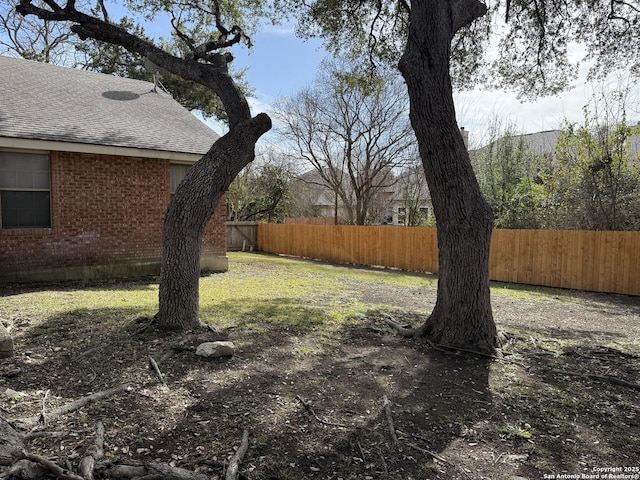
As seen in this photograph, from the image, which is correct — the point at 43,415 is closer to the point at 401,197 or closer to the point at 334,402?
the point at 334,402

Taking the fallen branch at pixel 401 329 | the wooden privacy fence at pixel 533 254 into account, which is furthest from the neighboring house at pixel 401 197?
the fallen branch at pixel 401 329

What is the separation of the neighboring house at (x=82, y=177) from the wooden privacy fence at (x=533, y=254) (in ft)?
20.0

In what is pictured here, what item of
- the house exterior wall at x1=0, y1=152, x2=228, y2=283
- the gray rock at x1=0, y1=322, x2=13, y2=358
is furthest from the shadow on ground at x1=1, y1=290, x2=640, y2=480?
the house exterior wall at x1=0, y1=152, x2=228, y2=283

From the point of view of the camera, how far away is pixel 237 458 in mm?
2750

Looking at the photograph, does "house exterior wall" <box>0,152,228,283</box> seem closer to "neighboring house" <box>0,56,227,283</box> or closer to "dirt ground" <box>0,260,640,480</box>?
"neighboring house" <box>0,56,227,283</box>

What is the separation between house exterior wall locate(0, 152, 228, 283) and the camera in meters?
9.42

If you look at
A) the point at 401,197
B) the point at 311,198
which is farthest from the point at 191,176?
the point at 311,198

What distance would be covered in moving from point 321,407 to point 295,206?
2815cm

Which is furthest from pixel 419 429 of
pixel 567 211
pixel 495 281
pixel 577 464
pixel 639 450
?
pixel 567 211

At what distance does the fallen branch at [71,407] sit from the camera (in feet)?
10.2

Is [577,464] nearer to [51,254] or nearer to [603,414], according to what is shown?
[603,414]

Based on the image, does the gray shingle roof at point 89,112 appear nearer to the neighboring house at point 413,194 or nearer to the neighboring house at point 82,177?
the neighboring house at point 82,177

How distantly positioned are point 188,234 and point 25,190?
6367 mm

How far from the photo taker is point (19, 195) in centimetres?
937
